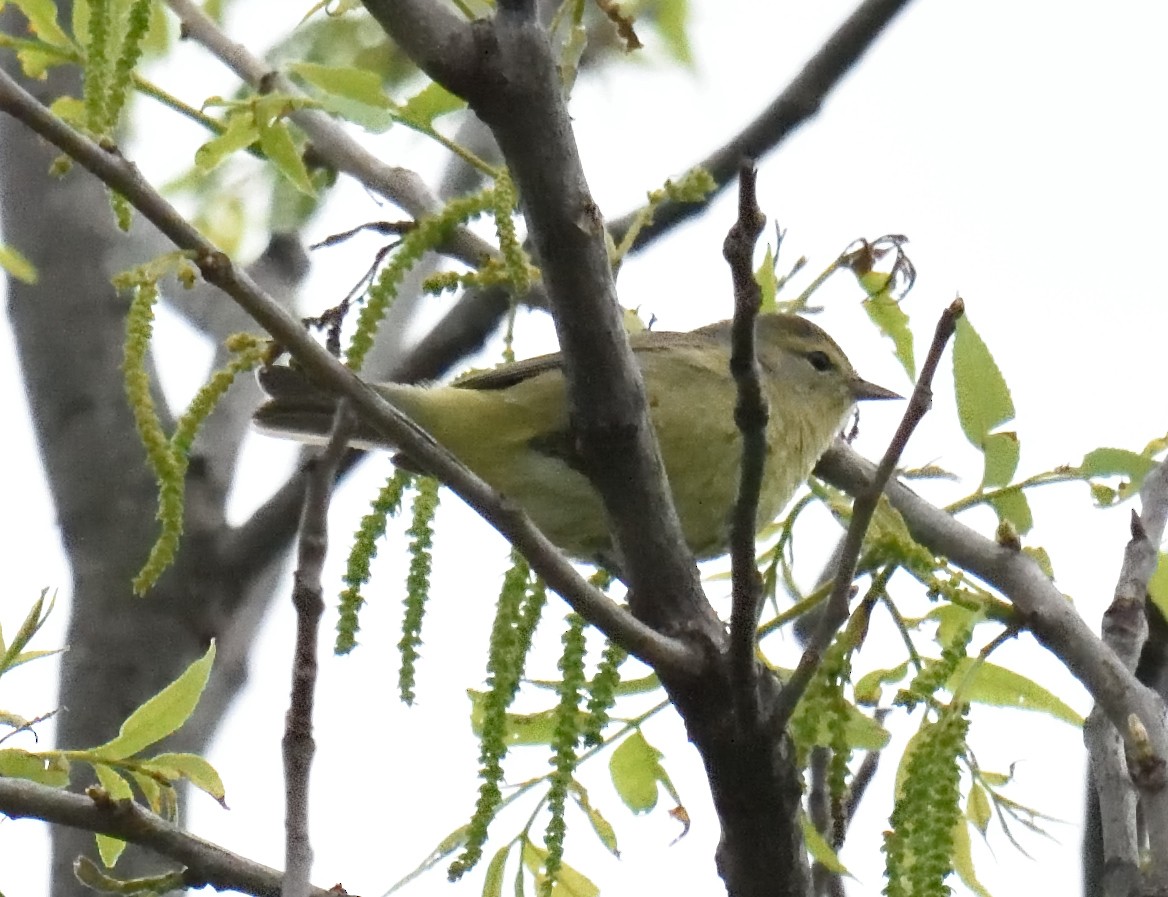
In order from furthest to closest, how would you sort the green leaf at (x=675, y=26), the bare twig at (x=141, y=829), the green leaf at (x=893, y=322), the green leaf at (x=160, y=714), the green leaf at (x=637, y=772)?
1. the green leaf at (x=675, y=26)
2. the green leaf at (x=893, y=322)
3. the green leaf at (x=637, y=772)
4. the green leaf at (x=160, y=714)
5. the bare twig at (x=141, y=829)

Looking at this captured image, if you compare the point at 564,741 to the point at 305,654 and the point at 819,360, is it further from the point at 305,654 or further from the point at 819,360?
the point at 819,360

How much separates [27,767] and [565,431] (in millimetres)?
1489

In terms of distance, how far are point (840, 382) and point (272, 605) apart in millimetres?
1658

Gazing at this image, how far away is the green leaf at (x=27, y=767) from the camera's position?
1.91 m

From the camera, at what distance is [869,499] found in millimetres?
1562

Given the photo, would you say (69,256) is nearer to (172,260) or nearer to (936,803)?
(172,260)

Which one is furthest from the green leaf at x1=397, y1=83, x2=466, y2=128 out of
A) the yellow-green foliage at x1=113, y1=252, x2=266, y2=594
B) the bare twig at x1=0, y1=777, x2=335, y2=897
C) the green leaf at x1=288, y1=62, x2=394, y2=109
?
the bare twig at x1=0, y1=777, x2=335, y2=897

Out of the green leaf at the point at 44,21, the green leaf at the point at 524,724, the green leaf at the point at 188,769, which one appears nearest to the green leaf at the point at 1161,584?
the green leaf at the point at 524,724

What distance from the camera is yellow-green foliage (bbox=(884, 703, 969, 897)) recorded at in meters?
1.58

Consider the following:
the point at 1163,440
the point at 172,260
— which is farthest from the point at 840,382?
the point at 172,260

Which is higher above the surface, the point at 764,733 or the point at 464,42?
the point at 464,42

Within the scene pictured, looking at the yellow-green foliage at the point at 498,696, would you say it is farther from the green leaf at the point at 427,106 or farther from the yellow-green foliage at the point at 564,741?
the green leaf at the point at 427,106

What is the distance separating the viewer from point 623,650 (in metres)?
1.91

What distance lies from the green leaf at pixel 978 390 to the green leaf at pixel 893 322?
0.35 meters
